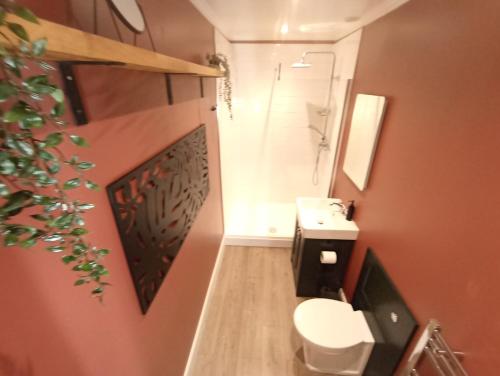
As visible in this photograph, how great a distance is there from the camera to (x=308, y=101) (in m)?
2.95

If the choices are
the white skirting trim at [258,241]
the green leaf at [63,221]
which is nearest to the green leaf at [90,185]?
the green leaf at [63,221]

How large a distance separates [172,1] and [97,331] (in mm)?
1478

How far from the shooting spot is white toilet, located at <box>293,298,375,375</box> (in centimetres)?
149

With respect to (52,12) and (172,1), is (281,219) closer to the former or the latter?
(172,1)

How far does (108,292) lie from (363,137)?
1.85m

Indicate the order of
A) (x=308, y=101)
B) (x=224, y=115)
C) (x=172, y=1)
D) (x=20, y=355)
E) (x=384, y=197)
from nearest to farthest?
(x=20, y=355), (x=172, y=1), (x=384, y=197), (x=224, y=115), (x=308, y=101)

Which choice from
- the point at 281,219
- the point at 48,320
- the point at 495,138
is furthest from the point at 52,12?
the point at 281,219

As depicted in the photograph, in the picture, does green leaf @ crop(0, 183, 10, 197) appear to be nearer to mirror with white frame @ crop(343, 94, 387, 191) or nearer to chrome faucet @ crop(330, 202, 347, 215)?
mirror with white frame @ crop(343, 94, 387, 191)

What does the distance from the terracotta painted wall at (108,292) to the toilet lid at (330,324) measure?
84cm

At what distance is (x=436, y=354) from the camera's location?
939 mm

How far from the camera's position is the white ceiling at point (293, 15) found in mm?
1584

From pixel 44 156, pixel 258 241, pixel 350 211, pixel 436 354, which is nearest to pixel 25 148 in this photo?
pixel 44 156

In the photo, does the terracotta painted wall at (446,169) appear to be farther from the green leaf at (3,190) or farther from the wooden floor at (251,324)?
the green leaf at (3,190)

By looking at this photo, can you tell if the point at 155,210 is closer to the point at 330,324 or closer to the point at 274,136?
the point at 330,324
